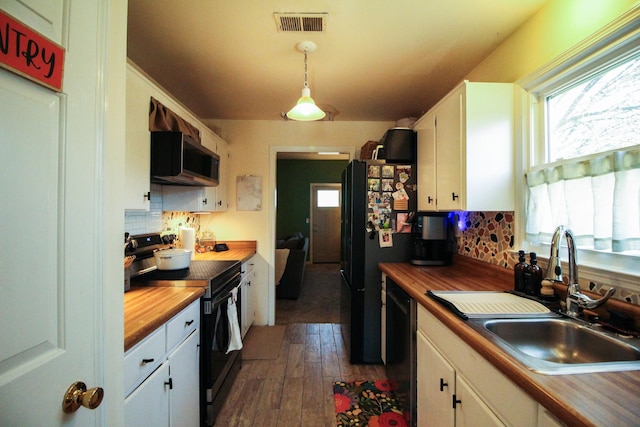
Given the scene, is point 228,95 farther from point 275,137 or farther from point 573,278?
point 573,278

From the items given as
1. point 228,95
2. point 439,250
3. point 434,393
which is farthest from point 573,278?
point 228,95

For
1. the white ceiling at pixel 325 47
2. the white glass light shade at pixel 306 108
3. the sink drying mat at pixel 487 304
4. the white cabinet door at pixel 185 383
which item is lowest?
the white cabinet door at pixel 185 383

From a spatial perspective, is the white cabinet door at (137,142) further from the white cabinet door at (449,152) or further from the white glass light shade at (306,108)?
the white cabinet door at (449,152)

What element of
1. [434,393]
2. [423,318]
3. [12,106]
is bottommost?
[434,393]

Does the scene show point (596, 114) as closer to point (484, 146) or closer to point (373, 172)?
point (484, 146)

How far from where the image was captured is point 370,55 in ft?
6.20

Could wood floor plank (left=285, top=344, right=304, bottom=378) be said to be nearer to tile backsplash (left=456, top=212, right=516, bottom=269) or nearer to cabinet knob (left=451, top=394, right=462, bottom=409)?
cabinet knob (left=451, top=394, right=462, bottom=409)

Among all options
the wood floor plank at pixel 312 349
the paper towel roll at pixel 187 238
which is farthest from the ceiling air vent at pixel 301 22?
the wood floor plank at pixel 312 349

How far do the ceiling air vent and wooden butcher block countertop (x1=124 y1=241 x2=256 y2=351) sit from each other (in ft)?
5.32

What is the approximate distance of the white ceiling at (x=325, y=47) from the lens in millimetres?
1470

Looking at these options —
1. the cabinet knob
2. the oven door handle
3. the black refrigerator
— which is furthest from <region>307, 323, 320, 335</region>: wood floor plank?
the cabinet knob

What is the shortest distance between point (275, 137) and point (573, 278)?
2.83 meters

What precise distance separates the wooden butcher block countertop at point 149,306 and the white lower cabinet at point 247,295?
40.4 inches

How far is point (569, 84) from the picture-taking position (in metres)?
1.36
